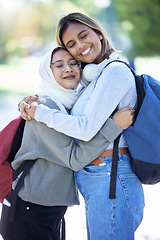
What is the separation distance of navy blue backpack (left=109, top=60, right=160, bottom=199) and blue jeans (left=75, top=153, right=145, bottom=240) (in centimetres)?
5

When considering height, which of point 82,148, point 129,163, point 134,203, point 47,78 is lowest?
point 134,203

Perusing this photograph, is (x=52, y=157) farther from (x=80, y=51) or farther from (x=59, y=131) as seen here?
(x=80, y=51)

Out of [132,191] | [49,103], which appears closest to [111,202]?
[132,191]

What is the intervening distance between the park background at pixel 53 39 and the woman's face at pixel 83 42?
2.07 metres

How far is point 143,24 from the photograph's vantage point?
62.4 ft

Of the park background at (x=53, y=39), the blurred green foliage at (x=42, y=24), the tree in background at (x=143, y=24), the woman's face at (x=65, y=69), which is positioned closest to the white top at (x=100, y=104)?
the woman's face at (x=65, y=69)

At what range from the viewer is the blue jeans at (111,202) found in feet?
6.90

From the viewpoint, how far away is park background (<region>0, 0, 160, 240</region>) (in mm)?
4250

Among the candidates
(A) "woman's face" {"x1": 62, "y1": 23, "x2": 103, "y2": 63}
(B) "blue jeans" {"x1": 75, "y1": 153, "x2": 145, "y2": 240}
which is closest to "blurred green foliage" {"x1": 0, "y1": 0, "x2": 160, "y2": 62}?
(A) "woman's face" {"x1": 62, "y1": 23, "x2": 103, "y2": 63}

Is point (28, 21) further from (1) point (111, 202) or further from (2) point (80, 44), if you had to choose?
(1) point (111, 202)

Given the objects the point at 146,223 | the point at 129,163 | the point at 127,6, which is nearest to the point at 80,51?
the point at 129,163

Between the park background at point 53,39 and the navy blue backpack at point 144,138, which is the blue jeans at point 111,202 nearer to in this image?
the navy blue backpack at point 144,138

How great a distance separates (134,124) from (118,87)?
0.87 feet

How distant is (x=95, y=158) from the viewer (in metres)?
2.20
